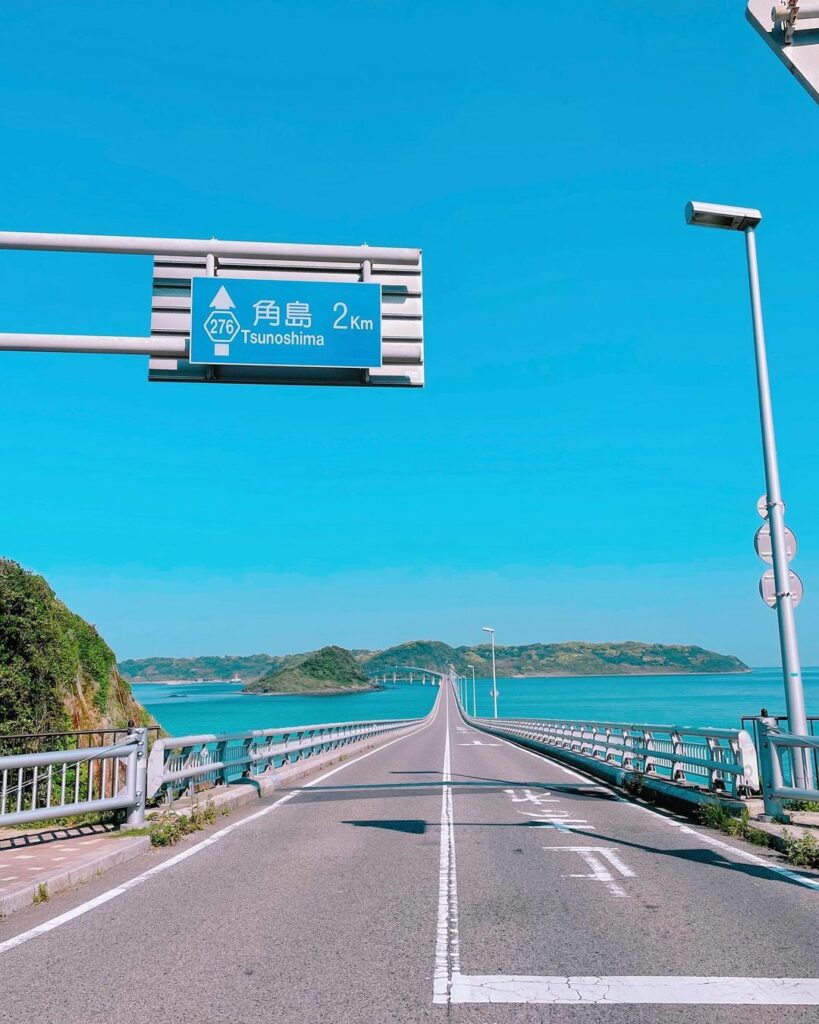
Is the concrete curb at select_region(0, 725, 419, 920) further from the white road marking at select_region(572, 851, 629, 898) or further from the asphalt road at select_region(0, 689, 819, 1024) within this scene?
the white road marking at select_region(572, 851, 629, 898)

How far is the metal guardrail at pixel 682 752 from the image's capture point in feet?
40.0

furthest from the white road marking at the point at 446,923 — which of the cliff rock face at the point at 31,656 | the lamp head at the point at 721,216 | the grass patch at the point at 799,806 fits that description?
the lamp head at the point at 721,216

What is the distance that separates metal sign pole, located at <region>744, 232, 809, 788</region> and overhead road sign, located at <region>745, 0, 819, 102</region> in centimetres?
686

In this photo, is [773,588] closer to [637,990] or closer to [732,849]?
[732,849]

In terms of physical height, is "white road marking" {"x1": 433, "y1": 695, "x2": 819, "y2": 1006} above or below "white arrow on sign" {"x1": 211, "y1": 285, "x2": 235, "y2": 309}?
below

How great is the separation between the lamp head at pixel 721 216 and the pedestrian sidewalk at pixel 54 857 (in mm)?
11538

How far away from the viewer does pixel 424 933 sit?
6.22 metres

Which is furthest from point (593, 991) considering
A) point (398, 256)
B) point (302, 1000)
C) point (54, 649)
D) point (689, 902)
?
point (54, 649)

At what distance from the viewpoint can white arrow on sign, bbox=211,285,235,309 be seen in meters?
10.8

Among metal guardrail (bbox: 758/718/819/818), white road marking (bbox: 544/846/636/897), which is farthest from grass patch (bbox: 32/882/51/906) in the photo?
metal guardrail (bbox: 758/718/819/818)

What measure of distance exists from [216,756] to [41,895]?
26.0ft

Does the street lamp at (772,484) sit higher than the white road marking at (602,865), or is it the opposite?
the street lamp at (772,484)

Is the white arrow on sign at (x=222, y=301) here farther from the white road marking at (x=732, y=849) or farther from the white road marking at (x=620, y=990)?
the white road marking at (x=732, y=849)

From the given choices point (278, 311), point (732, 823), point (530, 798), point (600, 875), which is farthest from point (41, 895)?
point (530, 798)
